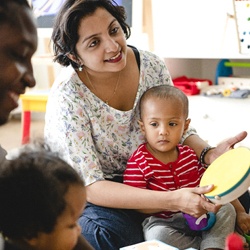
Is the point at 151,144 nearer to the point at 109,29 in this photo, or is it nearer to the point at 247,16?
the point at 109,29

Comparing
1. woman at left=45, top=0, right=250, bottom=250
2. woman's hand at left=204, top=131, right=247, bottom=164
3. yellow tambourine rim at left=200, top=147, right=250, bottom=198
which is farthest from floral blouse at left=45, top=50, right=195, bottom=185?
yellow tambourine rim at left=200, top=147, right=250, bottom=198

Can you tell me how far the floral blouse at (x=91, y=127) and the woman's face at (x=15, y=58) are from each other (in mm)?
710

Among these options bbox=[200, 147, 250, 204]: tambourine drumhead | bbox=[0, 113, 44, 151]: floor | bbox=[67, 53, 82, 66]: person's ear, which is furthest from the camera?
bbox=[0, 113, 44, 151]: floor

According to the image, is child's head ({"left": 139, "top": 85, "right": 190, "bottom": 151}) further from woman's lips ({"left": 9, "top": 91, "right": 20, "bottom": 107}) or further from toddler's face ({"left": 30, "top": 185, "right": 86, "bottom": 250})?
woman's lips ({"left": 9, "top": 91, "right": 20, "bottom": 107})

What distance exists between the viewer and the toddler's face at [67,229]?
84 cm

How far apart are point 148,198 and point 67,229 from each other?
54 cm

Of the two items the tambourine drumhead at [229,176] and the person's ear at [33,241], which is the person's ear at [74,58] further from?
the person's ear at [33,241]

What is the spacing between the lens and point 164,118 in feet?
4.77

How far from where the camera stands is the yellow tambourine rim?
46.2 inches

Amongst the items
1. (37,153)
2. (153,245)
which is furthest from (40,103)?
(37,153)

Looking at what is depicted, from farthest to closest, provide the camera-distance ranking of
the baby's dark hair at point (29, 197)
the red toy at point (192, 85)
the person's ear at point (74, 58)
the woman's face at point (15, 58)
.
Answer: the red toy at point (192, 85) < the person's ear at point (74, 58) < the baby's dark hair at point (29, 197) < the woman's face at point (15, 58)

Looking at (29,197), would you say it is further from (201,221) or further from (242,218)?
(242,218)

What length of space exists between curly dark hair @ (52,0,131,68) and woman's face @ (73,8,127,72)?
0.05ft

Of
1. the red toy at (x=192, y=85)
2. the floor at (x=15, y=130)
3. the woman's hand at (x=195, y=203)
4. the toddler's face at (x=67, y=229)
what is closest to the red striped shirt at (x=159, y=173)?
the woman's hand at (x=195, y=203)
